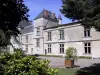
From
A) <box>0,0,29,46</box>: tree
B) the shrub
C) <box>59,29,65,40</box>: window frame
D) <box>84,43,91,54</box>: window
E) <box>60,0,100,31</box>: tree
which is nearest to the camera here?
the shrub

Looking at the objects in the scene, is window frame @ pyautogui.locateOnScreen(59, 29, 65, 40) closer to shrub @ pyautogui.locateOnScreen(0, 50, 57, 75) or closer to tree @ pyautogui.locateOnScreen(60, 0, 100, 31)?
tree @ pyautogui.locateOnScreen(60, 0, 100, 31)

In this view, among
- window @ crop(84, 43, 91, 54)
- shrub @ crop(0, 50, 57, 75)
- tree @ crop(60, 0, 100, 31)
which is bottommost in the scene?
shrub @ crop(0, 50, 57, 75)

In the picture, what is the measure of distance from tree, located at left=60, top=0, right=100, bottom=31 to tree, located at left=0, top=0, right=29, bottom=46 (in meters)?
7.39

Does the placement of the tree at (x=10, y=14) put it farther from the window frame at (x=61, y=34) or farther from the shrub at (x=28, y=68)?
the window frame at (x=61, y=34)

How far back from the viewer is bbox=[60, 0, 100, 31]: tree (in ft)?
31.9

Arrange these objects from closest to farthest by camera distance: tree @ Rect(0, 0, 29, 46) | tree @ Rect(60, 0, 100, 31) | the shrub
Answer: the shrub < tree @ Rect(60, 0, 100, 31) < tree @ Rect(0, 0, 29, 46)

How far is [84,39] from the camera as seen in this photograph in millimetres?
32406

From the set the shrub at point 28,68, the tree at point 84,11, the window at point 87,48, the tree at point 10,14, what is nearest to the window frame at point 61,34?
the window at point 87,48

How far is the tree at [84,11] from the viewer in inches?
382

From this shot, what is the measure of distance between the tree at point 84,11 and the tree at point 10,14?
7388mm

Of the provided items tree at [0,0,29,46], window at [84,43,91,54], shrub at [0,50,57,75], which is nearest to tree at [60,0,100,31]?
shrub at [0,50,57,75]

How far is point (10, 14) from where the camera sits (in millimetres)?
19438

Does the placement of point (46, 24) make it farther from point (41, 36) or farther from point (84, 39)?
point (84, 39)

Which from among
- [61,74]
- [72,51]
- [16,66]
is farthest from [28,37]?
[16,66]
